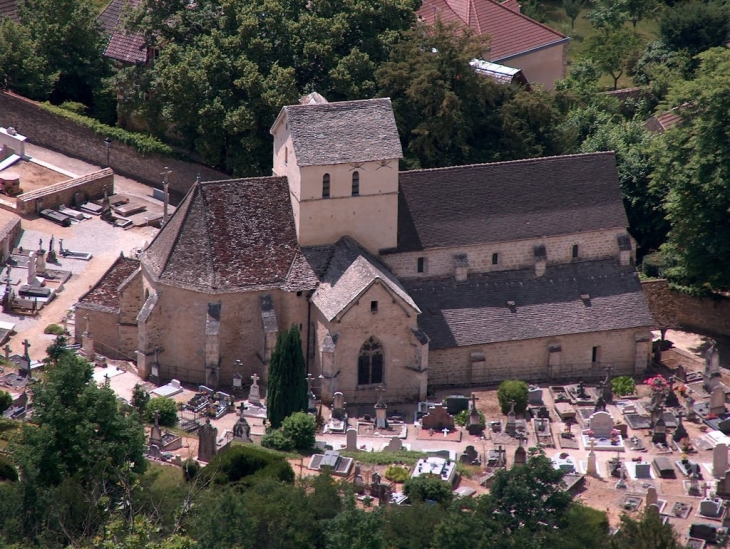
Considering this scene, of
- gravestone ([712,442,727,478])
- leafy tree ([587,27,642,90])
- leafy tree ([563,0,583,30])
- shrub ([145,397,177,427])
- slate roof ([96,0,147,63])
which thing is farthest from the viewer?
leafy tree ([563,0,583,30])

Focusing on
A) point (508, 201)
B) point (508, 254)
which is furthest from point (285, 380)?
point (508, 201)

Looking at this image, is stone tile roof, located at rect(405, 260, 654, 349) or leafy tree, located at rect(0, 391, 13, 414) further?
stone tile roof, located at rect(405, 260, 654, 349)

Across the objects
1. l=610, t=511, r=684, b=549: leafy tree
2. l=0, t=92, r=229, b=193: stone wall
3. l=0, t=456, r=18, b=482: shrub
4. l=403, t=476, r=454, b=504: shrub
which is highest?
l=0, t=92, r=229, b=193: stone wall

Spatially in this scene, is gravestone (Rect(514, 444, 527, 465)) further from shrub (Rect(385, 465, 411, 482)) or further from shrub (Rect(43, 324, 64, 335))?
shrub (Rect(43, 324, 64, 335))

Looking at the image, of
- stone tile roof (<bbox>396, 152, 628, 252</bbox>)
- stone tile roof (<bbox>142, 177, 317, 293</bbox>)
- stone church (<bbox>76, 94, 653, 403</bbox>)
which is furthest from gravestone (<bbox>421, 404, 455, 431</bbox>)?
stone tile roof (<bbox>396, 152, 628, 252</bbox>)

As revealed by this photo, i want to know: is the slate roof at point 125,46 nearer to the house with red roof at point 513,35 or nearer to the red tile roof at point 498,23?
the red tile roof at point 498,23

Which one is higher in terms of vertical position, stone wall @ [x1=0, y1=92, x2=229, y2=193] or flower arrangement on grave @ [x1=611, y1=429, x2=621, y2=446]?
stone wall @ [x1=0, y1=92, x2=229, y2=193]

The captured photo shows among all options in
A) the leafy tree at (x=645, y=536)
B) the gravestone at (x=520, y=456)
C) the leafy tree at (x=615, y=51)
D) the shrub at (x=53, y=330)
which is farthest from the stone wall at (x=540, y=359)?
the leafy tree at (x=615, y=51)

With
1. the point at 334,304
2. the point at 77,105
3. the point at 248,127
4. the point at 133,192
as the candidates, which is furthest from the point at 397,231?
the point at 77,105
